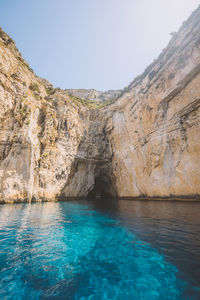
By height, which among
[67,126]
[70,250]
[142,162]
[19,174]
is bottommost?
[70,250]

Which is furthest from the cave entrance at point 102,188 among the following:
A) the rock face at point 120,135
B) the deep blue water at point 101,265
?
the deep blue water at point 101,265

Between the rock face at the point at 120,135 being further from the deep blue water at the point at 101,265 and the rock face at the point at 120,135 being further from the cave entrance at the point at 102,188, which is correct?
the deep blue water at the point at 101,265

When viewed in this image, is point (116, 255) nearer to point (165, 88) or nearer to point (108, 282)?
point (108, 282)

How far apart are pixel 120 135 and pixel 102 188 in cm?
1630

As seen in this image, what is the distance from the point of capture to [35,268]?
9.98 feet

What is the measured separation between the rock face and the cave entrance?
4.05 metres

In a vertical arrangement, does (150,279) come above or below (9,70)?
below

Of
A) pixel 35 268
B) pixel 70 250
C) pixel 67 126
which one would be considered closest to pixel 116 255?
pixel 70 250

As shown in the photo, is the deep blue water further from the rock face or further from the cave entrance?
the cave entrance

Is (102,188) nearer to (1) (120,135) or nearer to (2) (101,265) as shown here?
(1) (120,135)

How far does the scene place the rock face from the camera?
1458 centimetres

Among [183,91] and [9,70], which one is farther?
[9,70]

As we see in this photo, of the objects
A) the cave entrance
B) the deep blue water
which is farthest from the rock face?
the deep blue water

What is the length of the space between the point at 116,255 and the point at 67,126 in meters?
20.9
